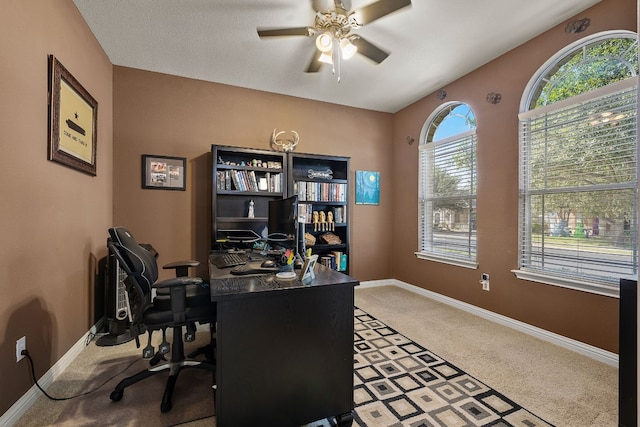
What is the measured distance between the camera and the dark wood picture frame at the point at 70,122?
6.16 feet

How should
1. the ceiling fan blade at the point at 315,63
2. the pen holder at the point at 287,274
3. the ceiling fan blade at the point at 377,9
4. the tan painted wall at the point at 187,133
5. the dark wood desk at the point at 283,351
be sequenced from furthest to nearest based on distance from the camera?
the tan painted wall at the point at 187,133, the ceiling fan blade at the point at 315,63, the ceiling fan blade at the point at 377,9, the pen holder at the point at 287,274, the dark wood desk at the point at 283,351

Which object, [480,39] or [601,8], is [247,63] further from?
[601,8]

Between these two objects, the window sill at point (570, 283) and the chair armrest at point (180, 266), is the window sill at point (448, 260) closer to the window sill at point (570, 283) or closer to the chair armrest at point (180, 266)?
the window sill at point (570, 283)

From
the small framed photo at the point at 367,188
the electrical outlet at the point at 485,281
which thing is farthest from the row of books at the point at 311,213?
the electrical outlet at the point at 485,281

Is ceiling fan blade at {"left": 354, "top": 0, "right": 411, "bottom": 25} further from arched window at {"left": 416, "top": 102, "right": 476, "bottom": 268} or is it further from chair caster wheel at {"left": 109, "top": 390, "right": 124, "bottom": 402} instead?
chair caster wheel at {"left": 109, "top": 390, "right": 124, "bottom": 402}

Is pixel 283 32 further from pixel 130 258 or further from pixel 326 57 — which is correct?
pixel 130 258

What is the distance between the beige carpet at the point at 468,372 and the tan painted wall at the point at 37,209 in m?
0.24

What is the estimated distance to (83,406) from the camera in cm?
165

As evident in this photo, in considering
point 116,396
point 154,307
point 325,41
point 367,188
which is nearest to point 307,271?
point 154,307

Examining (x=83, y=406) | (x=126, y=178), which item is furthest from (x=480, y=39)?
(x=83, y=406)

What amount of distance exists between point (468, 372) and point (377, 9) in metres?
2.59

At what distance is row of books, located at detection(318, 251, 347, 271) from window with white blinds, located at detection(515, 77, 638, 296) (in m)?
1.97

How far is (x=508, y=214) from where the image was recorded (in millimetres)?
2832

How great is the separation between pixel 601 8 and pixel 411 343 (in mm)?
3035
